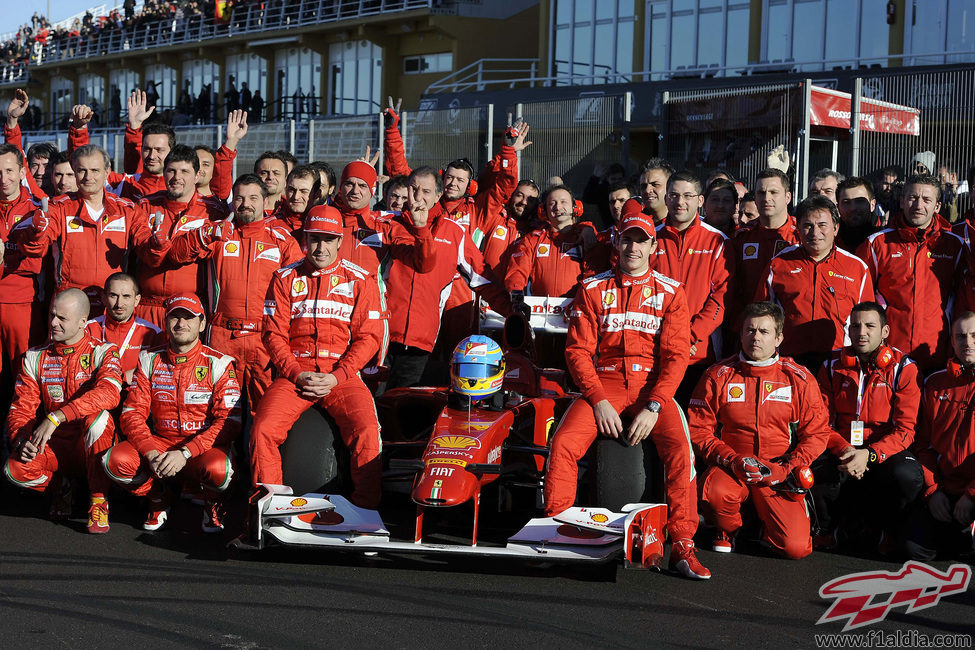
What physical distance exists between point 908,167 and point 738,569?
6568 millimetres

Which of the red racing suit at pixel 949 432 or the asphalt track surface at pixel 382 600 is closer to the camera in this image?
the asphalt track surface at pixel 382 600

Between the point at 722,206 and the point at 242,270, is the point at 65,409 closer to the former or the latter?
the point at 242,270

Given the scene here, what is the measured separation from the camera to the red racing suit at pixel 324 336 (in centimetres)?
671

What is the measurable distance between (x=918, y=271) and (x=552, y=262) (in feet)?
8.14

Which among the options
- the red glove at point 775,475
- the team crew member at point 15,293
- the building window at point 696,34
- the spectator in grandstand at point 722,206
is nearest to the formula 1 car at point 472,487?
the red glove at point 775,475

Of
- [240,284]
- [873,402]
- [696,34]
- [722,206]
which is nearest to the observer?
[873,402]

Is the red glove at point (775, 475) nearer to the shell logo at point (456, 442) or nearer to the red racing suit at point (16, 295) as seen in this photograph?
the shell logo at point (456, 442)

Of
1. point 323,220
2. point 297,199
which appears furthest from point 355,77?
point 323,220

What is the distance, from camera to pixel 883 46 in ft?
83.1

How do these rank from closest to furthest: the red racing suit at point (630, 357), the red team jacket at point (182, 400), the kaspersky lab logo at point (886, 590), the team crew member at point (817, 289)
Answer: the kaspersky lab logo at point (886, 590) → the red racing suit at point (630, 357) → the red team jacket at point (182, 400) → the team crew member at point (817, 289)

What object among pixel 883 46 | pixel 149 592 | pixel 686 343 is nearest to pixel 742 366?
pixel 686 343

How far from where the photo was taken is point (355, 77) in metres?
41.1

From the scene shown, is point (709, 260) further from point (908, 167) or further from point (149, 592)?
point (908, 167)

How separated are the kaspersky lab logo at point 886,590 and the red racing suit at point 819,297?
1600 mm
